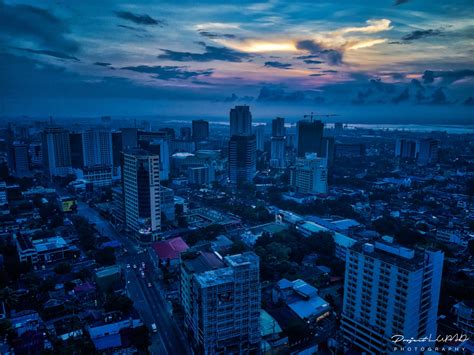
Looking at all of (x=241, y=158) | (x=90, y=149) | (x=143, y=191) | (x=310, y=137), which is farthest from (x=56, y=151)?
(x=310, y=137)

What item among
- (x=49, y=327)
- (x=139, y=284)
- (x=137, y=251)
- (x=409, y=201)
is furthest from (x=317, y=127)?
(x=49, y=327)

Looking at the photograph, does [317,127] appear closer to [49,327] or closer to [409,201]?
[409,201]

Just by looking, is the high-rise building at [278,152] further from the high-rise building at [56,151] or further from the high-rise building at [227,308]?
the high-rise building at [227,308]

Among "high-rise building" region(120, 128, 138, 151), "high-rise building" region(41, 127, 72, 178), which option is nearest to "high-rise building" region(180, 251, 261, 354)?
"high-rise building" region(41, 127, 72, 178)
